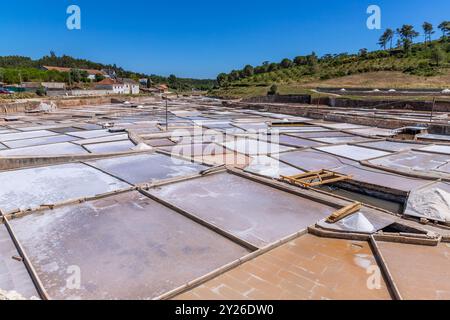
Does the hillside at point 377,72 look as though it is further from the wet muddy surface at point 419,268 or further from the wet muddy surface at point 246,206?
the wet muddy surface at point 419,268

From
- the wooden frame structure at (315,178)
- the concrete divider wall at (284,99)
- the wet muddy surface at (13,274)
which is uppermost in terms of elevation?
the concrete divider wall at (284,99)

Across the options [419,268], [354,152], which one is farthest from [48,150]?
[419,268]

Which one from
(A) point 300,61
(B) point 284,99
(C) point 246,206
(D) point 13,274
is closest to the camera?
(D) point 13,274

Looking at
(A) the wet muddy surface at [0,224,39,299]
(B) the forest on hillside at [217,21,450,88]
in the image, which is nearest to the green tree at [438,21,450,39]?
(B) the forest on hillside at [217,21,450,88]

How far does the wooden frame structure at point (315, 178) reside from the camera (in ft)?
30.2

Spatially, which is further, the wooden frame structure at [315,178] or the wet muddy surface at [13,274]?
the wooden frame structure at [315,178]

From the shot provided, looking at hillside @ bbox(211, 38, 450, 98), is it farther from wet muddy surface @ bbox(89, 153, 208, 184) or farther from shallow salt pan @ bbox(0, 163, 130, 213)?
shallow salt pan @ bbox(0, 163, 130, 213)

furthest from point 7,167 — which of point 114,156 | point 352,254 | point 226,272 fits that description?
point 352,254

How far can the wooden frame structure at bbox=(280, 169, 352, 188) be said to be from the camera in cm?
920

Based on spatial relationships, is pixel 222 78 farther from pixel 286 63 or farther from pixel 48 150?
pixel 48 150

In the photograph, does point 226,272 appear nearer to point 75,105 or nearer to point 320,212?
point 320,212

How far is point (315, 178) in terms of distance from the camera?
1004cm

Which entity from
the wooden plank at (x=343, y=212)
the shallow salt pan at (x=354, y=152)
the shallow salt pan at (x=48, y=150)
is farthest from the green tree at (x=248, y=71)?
the wooden plank at (x=343, y=212)

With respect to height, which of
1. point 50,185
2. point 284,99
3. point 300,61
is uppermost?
point 300,61
